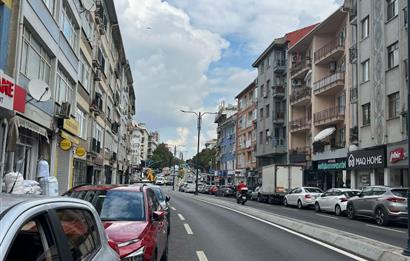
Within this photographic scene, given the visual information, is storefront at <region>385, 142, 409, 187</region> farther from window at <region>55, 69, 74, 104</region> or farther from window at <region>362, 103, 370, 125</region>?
window at <region>55, 69, 74, 104</region>

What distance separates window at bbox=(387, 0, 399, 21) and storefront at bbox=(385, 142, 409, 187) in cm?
811

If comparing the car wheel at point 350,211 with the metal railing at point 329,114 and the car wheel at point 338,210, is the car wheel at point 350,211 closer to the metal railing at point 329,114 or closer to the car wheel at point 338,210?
the car wheel at point 338,210

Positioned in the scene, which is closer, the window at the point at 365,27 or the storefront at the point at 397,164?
the storefront at the point at 397,164

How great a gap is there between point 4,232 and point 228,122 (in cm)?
8625

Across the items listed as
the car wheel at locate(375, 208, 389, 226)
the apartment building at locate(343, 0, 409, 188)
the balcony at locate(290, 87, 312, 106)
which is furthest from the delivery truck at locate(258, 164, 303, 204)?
the car wheel at locate(375, 208, 389, 226)

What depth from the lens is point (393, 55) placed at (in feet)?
98.8

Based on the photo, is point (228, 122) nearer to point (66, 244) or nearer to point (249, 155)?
point (249, 155)

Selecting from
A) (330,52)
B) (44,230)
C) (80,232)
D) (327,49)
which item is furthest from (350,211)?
(327,49)

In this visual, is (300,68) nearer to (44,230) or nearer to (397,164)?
(397,164)

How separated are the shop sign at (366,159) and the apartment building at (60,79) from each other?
712 inches

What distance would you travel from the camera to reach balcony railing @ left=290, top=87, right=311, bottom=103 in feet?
154

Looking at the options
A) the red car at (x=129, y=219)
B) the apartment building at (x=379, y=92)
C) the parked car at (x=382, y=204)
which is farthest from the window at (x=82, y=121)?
the red car at (x=129, y=219)

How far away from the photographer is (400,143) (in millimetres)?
28328

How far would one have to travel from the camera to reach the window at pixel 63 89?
23.3 meters
